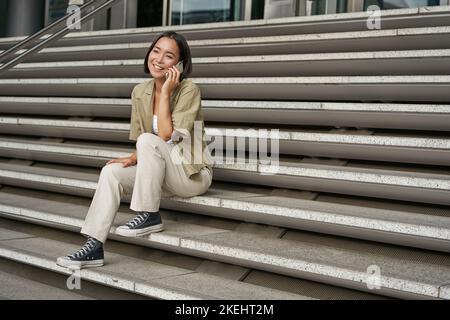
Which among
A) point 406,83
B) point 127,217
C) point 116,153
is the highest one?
point 406,83

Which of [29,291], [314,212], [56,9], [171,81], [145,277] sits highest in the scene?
[56,9]

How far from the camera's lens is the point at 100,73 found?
5.73 m

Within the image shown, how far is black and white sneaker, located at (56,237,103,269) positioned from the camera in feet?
10.8

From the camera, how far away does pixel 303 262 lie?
2932 millimetres

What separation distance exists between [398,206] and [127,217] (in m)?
1.44

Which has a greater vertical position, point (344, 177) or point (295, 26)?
point (295, 26)

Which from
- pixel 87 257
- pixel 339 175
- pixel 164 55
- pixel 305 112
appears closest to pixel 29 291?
pixel 87 257

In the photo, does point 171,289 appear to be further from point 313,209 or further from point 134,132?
point 134,132

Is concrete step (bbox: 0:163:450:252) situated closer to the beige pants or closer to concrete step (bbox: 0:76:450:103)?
the beige pants

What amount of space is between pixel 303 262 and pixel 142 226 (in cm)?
87

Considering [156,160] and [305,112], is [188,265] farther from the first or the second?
[305,112]

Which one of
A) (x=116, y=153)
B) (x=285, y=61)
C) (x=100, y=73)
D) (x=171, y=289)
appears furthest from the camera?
(x=100, y=73)

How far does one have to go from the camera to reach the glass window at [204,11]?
9.02 meters
